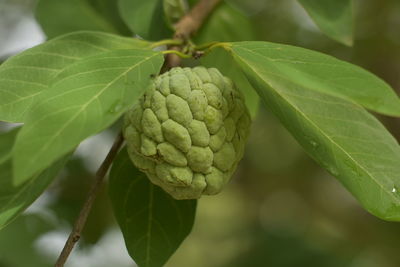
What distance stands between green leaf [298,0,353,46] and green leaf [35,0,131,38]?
619 mm

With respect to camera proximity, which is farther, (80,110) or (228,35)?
(228,35)

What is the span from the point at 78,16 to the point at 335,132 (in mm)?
1011

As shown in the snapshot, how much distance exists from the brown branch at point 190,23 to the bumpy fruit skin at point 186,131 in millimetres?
272

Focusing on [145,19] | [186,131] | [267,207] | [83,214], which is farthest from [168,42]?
[267,207]

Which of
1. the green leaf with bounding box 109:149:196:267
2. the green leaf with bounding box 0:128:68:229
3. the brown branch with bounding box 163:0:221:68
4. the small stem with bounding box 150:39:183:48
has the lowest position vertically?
the green leaf with bounding box 109:149:196:267

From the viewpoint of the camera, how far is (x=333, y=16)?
166 cm

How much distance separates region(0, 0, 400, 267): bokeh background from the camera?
258cm

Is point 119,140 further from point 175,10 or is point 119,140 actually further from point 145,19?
point 175,10

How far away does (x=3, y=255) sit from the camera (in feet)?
7.66

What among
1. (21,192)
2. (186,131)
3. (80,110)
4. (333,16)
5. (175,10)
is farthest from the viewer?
(175,10)

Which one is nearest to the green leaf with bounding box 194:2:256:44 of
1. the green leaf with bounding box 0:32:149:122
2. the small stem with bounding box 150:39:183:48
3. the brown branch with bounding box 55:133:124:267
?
the small stem with bounding box 150:39:183:48

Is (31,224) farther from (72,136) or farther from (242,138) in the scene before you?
(72,136)

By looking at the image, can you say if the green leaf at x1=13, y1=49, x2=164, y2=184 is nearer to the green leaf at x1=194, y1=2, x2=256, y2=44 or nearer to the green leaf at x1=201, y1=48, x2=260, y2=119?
the green leaf at x1=201, y1=48, x2=260, y2=119

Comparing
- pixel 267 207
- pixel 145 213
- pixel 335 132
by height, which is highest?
pixel 335 132
